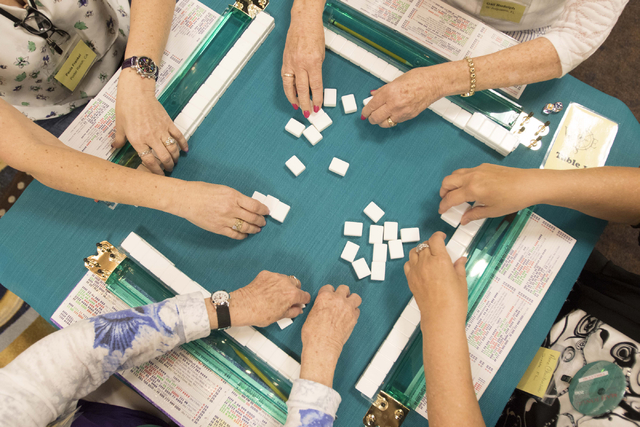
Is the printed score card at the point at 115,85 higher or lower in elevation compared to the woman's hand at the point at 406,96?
lower

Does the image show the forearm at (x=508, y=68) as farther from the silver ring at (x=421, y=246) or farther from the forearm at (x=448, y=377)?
the forearm at (x=448, y=377)

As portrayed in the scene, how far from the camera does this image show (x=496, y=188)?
1401mm

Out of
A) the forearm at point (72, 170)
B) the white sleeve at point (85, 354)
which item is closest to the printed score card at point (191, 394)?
the white sleeve at point (85, 354)

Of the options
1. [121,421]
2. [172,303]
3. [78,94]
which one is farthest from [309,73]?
[121,421]

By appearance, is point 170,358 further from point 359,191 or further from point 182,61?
point 182,61

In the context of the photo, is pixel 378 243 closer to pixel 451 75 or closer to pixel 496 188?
pixel 496 188

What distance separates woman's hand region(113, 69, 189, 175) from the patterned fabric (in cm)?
197

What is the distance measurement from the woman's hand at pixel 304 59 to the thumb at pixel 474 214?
807mm

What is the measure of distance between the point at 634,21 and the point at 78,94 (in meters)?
4.34

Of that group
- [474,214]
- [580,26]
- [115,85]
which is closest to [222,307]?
[474,214]

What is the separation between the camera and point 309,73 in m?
1.61

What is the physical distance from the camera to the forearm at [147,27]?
5.30 ft

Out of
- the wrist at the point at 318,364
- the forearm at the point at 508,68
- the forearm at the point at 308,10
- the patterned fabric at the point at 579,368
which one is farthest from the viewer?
the forearm at the point at 308,10

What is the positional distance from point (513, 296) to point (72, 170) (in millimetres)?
1901
